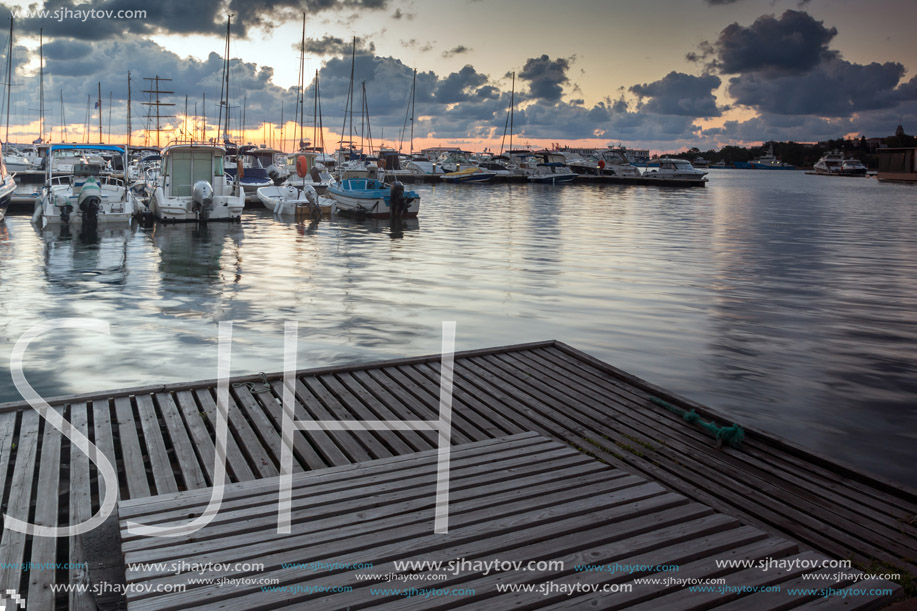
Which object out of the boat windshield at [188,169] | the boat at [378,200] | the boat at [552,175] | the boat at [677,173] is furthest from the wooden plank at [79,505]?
the boat at [677,173]

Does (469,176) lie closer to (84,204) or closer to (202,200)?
(202,200)

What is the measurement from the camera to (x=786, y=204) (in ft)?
173

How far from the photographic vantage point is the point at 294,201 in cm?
3372

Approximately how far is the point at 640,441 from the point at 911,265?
19.4m

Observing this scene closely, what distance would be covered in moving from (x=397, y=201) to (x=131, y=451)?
28.2 metres

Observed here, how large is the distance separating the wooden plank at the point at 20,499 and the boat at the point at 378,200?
90.9 feet

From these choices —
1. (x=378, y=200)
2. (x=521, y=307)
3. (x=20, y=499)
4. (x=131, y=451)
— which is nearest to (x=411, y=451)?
(x=131, y=451)

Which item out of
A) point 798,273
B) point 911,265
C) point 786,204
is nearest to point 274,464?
point 798,273

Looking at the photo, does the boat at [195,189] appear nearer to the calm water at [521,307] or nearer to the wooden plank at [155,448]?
the calm water at [521,307]

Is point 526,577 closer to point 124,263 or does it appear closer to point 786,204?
point 124,263

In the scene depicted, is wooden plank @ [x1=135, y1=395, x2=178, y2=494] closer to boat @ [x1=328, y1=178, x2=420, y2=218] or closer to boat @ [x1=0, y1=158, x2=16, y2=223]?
boat @ [x1=0, y1=158, x2=16, y2=223]

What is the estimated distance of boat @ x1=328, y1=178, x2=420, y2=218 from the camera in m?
32.9

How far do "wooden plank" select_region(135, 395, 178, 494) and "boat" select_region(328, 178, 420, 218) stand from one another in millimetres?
27186

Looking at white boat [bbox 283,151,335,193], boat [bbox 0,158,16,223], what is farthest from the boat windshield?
white boat [bbox 283,151,335,193]
